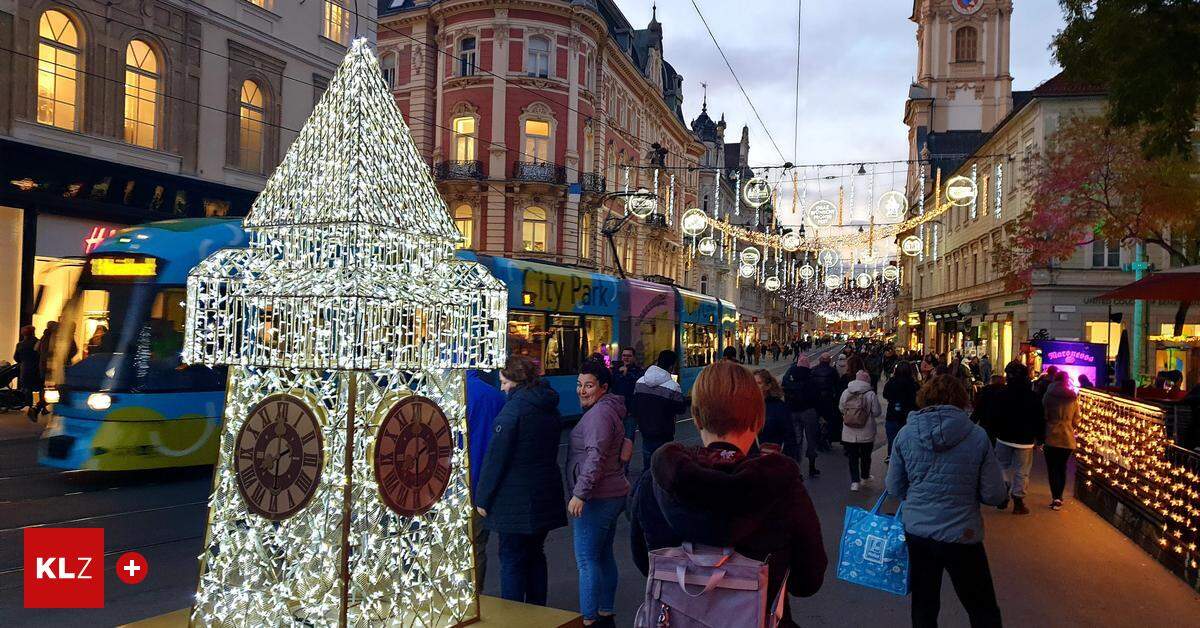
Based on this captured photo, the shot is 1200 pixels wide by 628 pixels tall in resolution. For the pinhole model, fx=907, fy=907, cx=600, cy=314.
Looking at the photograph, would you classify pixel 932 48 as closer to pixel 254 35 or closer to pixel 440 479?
pixel 254 35

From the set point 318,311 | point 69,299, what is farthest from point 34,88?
point 318,311

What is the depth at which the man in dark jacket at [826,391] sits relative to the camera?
12734mm

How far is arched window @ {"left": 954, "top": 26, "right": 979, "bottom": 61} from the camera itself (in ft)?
196

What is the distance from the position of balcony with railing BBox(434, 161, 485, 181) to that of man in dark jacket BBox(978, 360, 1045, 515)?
95.2 ft

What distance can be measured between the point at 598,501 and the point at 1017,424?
6.62m

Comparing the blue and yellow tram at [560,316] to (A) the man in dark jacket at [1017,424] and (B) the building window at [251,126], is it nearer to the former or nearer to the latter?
(A) the man in dark jacket at [1017,424]

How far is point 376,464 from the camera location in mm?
3590

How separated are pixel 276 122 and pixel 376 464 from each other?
71.6ft

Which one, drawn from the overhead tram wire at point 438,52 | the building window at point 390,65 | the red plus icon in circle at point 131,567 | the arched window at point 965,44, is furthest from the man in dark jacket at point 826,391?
the arched window at point 965,44

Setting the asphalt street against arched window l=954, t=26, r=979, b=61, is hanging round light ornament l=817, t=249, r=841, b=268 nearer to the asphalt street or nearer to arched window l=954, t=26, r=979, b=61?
the asphalt street

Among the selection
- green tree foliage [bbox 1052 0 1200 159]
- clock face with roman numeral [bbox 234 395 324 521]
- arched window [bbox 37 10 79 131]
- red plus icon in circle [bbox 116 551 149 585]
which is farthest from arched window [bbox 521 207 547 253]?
clock face with roman numeral [bbox 234 395 324 521]

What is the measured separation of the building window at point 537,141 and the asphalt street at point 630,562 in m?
27.2

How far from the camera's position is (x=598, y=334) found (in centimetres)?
1973

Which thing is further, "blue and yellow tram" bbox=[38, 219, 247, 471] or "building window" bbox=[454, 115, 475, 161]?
"building window" bbox=[454, 115, 475, 161]
